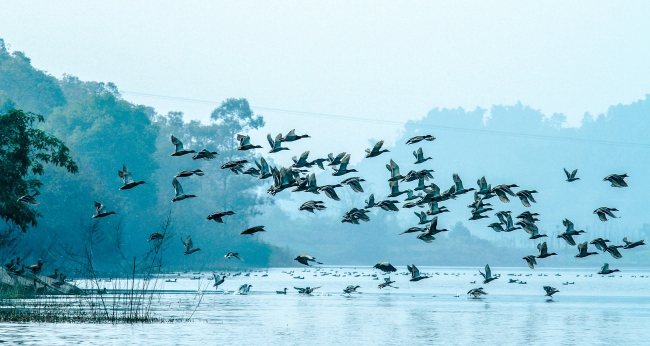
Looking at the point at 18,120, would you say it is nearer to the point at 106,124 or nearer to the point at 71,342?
the point at 71,342

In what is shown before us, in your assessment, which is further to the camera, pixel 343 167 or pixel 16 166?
pixel 16 166

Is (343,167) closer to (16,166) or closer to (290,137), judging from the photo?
(290,137)

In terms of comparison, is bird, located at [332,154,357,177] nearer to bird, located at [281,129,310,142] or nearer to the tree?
bird, located at [281,129,310,142]

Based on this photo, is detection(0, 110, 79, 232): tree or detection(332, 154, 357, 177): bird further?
detection(0, 110, 79, 232): tree

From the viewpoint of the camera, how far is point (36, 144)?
44750 mm

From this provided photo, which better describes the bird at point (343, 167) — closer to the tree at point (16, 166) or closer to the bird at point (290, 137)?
the bird at point (290, 137)

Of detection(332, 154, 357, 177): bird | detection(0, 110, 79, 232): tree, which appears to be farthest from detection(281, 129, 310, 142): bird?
Result: detection(0, 110, 79, 232): tree

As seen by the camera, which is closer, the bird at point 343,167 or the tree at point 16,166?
the bird at point 343,167

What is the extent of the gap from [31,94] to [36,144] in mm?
86982

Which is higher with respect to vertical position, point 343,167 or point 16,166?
point 16,166

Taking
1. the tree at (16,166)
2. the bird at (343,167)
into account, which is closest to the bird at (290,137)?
the bird at (343,167)

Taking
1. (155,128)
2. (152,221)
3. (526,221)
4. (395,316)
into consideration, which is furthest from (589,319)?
(155,128)

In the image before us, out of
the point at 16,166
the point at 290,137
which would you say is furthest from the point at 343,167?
the point at 16,166

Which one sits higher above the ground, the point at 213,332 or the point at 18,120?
the point at 18,120
